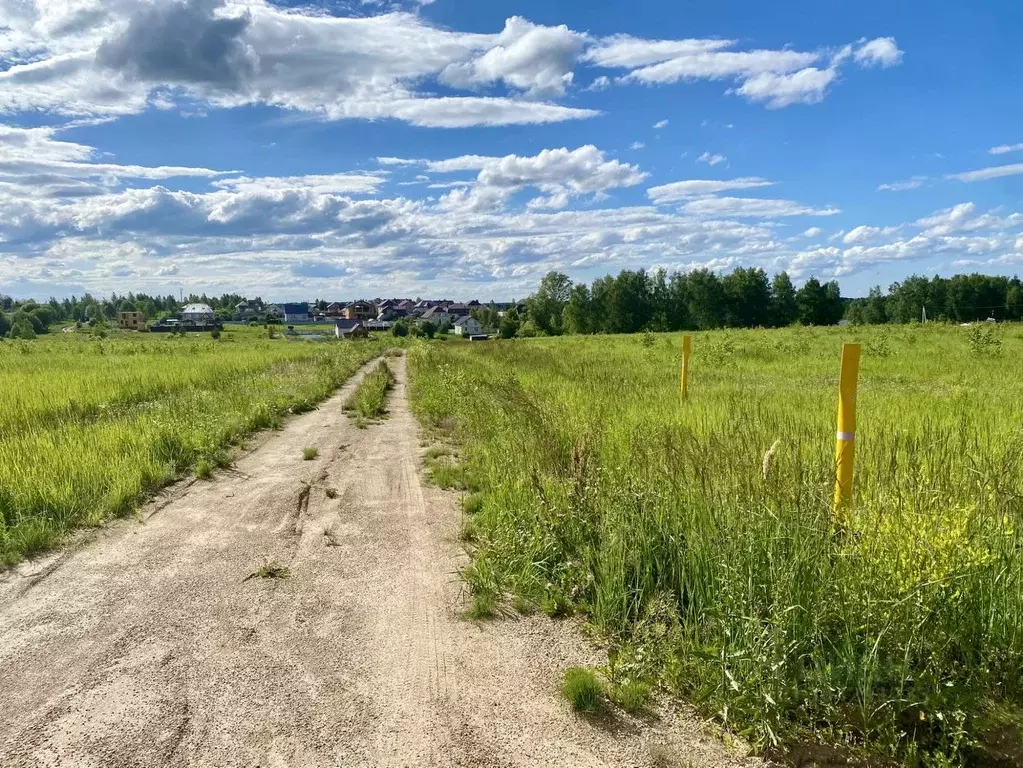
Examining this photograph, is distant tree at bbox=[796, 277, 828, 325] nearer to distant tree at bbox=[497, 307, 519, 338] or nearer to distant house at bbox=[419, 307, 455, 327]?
distant tree at bbox=[497, 307, 519, 338]

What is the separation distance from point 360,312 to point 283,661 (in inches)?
7391

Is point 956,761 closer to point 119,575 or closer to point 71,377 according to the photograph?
point 119,575

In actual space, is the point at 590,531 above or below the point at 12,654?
above

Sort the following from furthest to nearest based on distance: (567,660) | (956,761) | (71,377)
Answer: (71,377), (567,660), (956,761)

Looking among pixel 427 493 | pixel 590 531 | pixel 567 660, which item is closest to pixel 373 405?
pixel 427 493

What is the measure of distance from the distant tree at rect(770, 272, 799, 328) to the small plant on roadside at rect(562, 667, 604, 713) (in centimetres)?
10580

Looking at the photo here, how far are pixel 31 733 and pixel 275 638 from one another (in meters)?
1.30

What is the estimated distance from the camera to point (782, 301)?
10638 cm

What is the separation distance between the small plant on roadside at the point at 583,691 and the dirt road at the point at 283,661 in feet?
0.24

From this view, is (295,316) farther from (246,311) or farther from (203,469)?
(203,469)

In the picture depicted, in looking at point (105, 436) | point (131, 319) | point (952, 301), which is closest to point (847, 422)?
point (105, 436)

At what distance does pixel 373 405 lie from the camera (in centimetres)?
1501

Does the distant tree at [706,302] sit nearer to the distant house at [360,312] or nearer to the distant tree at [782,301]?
the distant tree at [782,301]

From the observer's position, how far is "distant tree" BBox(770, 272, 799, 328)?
10325cm
